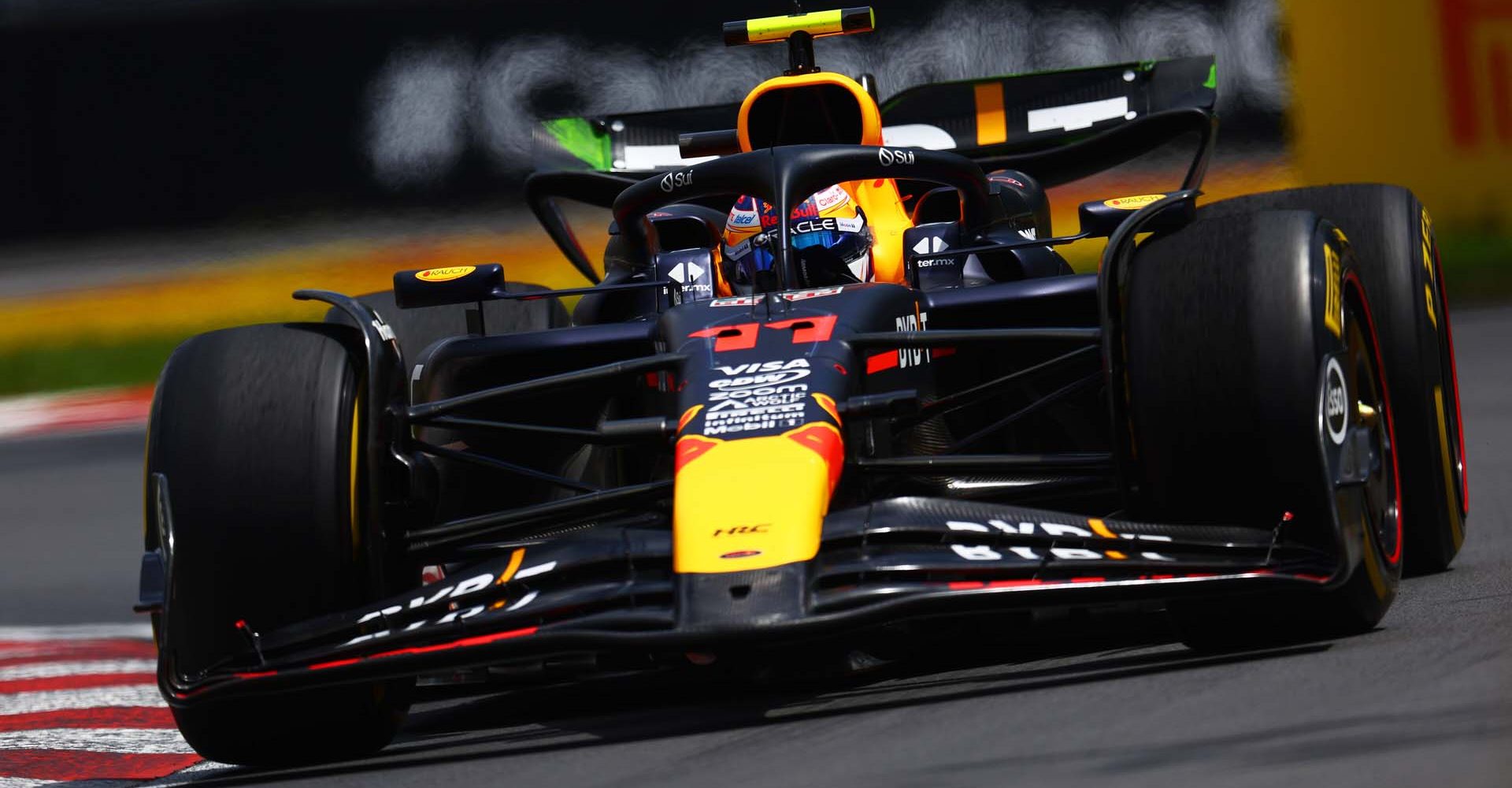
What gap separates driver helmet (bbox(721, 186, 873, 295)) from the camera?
5527 mm

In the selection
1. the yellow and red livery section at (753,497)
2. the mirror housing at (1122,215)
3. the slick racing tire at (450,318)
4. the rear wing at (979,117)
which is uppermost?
the rear wing at (979,117)

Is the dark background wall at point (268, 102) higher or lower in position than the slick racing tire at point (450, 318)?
higher

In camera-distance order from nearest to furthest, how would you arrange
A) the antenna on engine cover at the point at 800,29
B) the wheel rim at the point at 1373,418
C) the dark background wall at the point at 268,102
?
the wheel rim at the point at 1373,418 → the antenna on engine cover at the point at 800,29 → the dark background wall at the point at 268,102

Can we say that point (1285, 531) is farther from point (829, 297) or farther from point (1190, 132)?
point (1190, 132)

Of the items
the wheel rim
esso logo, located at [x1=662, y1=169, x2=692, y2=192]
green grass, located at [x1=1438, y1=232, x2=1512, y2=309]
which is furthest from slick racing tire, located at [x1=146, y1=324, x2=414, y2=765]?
green grass, located at [x1=1438, y1=232, x2=1512, y2=309]

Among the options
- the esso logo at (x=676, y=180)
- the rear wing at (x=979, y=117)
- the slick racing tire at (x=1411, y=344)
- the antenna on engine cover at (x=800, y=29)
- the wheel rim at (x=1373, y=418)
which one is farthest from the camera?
the rear wing at (x=979, y=117)

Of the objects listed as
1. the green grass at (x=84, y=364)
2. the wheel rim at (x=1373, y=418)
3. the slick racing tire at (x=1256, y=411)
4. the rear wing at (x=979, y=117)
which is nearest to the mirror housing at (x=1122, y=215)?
the slick racing tire at (x=1256, y=411)

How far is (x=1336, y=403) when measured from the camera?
414 cm

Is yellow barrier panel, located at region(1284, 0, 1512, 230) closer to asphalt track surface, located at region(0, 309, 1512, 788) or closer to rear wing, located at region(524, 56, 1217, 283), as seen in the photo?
rear wing, located at region(524, 56, 1217, 283)

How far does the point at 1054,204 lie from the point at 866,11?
663 centimetres

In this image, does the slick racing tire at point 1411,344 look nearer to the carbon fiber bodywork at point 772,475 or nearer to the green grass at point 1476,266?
the carbon fiber bodywork at point 772,475

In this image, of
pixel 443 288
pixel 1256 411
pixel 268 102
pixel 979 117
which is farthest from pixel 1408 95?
pixel 1256 411

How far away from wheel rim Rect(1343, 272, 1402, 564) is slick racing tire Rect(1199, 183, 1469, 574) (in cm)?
38

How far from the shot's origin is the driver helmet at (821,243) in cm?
553
